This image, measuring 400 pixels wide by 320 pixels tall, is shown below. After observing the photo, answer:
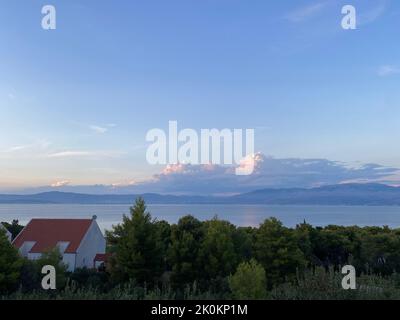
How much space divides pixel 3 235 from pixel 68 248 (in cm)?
1275

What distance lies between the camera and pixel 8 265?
24438 millimetres

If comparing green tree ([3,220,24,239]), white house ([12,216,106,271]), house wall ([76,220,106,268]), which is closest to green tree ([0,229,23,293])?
white house ([12,216,106,271])

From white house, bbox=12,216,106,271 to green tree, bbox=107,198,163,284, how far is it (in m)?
11.4

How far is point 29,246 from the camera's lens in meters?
40.3

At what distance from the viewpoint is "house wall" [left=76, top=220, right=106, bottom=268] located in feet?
127

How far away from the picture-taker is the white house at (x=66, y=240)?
38.4m

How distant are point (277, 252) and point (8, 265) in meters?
17.2

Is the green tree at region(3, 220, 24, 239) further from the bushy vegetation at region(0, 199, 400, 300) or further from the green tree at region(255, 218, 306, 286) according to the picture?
the green tree at region(255, 218, 306, 286)

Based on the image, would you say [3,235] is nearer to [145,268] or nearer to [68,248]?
[145,268]

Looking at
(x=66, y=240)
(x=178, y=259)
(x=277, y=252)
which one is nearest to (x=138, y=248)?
(x=178, y=259)

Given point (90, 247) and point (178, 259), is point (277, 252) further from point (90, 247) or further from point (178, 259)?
point (90, 247)

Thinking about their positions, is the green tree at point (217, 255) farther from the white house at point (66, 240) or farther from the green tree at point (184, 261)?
the white house at point (66, 240)

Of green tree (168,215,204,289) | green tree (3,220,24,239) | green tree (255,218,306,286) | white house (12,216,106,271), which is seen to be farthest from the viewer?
green tree (3,220,24,239)
